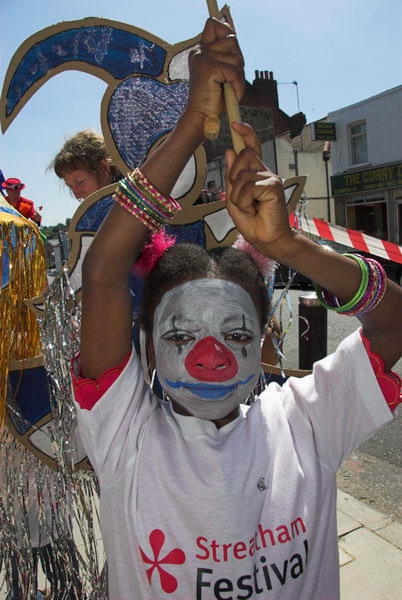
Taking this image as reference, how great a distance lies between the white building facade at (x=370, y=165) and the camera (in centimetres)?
1410

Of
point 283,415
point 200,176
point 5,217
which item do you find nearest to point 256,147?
point 200,176

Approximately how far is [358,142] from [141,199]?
54.6 feet

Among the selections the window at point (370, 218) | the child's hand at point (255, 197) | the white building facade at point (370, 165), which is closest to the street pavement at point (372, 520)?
the child's hand at point (255, 197)

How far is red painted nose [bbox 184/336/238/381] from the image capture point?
1057 millimetres

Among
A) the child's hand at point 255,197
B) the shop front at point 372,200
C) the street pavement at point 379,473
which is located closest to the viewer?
the child's hand at point 255,197

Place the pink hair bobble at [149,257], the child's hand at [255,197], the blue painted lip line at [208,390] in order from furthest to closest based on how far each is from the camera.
→ the pink hair bobble at [149,257] < the blue painted lip line at [208,390] < the child's hand at [255,197]

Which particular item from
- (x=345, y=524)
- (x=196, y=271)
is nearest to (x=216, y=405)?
(x=196, y=271)

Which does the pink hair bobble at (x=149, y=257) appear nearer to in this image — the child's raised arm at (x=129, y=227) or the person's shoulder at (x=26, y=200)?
the child's raised arm at (x=129, y=227)

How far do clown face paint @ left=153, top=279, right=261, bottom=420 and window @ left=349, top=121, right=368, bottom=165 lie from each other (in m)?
16.1

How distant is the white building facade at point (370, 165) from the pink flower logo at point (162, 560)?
14414mm

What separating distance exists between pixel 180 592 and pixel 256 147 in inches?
38.4

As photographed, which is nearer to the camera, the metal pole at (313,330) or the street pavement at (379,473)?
the street pavement at (379,473)

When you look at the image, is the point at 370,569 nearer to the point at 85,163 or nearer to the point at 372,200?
the point at 85,163

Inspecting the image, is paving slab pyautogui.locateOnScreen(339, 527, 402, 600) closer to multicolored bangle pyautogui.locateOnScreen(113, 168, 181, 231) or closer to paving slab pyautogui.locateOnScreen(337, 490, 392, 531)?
paving slab pyautogui.locateOnScreen(337, 490, 392, 531)
